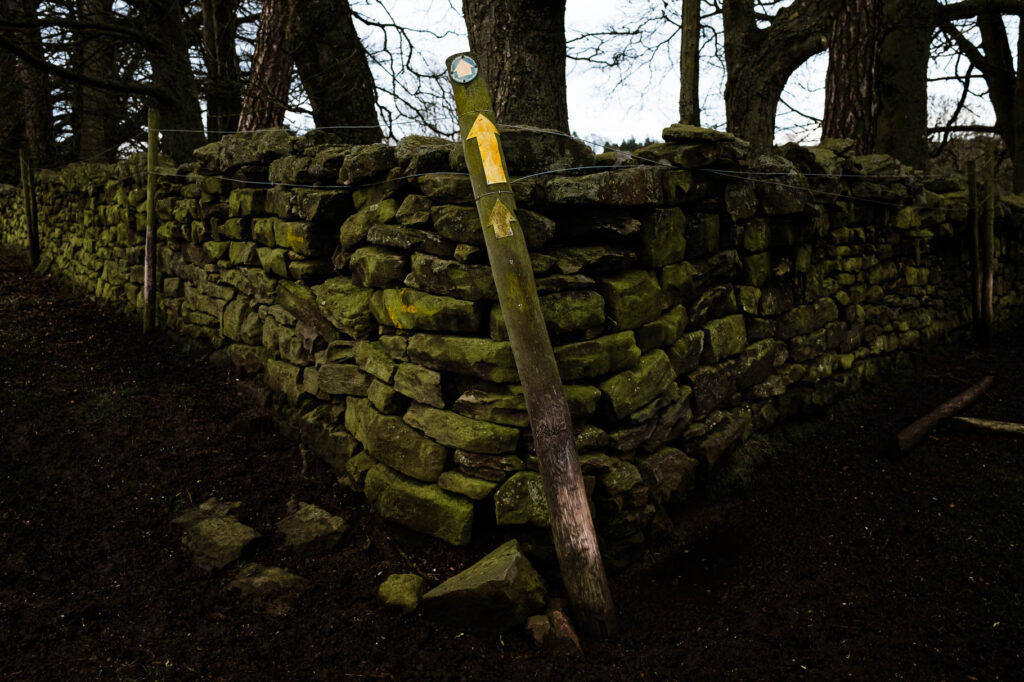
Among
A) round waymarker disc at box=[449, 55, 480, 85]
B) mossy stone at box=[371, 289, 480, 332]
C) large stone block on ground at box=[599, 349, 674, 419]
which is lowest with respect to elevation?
large stone block on ground at box=[599, 349, 674, 419]

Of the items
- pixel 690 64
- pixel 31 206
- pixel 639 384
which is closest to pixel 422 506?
pixel 639 384

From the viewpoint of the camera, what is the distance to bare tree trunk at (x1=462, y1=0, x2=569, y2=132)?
5.16 meters

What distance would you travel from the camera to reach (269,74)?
671cm

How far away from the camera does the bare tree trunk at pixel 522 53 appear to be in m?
5.16

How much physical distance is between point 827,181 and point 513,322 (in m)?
3.57

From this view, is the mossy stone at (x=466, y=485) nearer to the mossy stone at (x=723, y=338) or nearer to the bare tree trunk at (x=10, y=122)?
the mossy stone at (x=723, y=338)

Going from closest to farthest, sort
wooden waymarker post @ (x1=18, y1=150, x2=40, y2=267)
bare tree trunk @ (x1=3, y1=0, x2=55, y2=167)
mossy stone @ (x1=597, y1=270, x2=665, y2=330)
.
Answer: mossy stone @ (x1=597, y1=270, x2=665, y2=330)
wooden waymarker post @ (x1=18, y1=150, x2=40, y2=267)
bare tree trunk @ (x1=3, y1=0, x2=55, y2=167)

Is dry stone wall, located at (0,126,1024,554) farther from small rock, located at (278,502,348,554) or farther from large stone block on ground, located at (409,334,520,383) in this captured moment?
small rock, located at (278,502,348,554)

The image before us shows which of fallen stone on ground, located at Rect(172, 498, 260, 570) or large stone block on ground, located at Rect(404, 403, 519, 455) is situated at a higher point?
large stone block on ground, located at Rect(404, 403, 519, 455)

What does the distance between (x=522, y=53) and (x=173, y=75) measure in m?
5.17

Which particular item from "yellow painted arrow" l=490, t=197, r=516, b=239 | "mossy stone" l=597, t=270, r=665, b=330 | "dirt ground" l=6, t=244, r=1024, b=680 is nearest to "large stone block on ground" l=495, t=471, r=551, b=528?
"dirt ground" l=6, t=244, r=1024, b=680

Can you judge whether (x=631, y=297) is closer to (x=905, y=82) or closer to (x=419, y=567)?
(x=419, y=567)

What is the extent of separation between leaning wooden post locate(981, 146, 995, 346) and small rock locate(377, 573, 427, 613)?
7419 mm

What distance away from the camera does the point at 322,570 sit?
3221 mm
